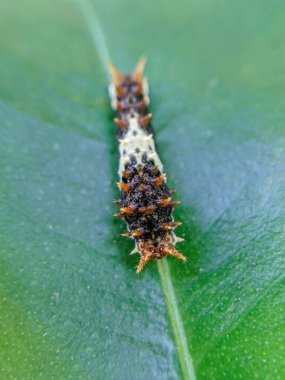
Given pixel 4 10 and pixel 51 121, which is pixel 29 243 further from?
pixel 4 10

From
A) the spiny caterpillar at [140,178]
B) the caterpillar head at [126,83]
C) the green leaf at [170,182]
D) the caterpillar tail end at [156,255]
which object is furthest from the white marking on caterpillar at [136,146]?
the caterpillar tail end at [156,255]

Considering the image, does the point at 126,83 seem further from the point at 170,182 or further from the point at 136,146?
the point at 170,182

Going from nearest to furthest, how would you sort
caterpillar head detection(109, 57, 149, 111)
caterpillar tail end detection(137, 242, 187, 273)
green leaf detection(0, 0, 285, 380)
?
1. green leaf detection(0, 0, 285, 380)
2. caterpillar tail end detection(137, 242, 187, 273)
3. caterpillar head detection(109, 57, 149, 111)

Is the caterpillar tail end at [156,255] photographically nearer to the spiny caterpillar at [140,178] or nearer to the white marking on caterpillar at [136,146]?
the spiny caterpillar at [140,178]

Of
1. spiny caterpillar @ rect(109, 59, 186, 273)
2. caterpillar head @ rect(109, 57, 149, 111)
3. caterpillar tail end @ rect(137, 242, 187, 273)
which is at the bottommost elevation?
caterpillar tail end @ rect(137, 242, 187, 273)

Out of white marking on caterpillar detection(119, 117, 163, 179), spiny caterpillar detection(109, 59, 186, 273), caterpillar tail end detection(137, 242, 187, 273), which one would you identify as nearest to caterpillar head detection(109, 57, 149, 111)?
spiny caterpillar detection(109, 59, 186, 273)

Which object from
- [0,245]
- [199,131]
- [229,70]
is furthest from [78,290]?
[229,70]

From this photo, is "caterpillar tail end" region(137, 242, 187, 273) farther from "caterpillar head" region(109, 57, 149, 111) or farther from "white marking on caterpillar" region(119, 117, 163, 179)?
"caterpillar head" region(109, 57, 149, 111)
